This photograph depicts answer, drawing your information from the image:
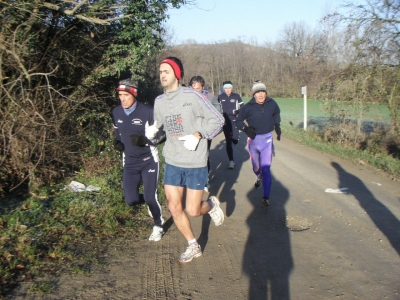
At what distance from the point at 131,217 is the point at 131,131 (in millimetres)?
1579

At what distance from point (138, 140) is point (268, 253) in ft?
7.00

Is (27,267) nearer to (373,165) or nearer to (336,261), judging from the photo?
(336,261)

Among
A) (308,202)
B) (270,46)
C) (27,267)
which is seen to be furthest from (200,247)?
(270,46)

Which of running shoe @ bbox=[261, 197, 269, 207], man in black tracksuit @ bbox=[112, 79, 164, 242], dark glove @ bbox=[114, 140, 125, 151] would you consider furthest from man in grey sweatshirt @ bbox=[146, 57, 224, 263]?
running shoe @ bbox=[261, 197, 269, 207]

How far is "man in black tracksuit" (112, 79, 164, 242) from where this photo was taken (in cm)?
523

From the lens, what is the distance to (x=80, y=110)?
8.52 m

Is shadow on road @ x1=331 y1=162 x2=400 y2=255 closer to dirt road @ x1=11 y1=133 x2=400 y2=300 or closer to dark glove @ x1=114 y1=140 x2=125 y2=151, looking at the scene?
dirt road @ x1=11 y1=133 x2=400 y2=300

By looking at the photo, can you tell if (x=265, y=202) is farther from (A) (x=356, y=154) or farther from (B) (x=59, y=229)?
(A) (x=356, y=154)

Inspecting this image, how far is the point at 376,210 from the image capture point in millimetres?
6586

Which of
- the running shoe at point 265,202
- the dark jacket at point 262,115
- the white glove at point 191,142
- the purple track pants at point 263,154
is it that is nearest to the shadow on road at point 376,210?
the running shoe at point 265,202

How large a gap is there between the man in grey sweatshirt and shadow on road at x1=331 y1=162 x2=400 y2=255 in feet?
8.58

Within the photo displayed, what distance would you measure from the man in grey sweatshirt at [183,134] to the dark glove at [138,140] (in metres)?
0.24

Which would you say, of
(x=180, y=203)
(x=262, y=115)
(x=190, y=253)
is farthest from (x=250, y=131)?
(x=190, y=253)

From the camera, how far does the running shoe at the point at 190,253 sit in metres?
4.61
